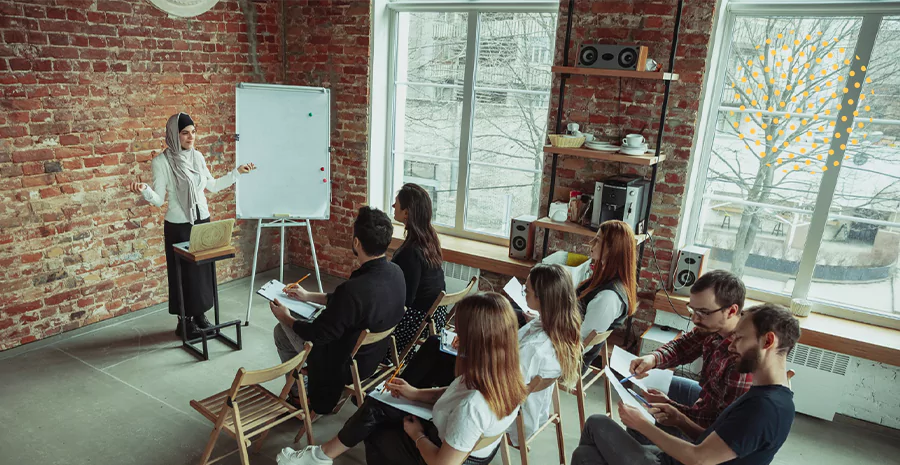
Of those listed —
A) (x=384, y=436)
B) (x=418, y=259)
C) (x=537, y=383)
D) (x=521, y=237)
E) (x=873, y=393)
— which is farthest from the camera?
(x=521, y=237)

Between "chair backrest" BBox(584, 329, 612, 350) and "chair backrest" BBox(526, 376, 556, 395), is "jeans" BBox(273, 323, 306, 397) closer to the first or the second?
"chair backrest" BBox(526, 376, 556, 395)

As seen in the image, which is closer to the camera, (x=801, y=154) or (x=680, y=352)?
(x=680, y=352)

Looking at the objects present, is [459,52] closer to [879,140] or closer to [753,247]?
[753,247]

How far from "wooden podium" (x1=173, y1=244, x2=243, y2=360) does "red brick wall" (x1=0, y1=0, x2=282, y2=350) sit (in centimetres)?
81

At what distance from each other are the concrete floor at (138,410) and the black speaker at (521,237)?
122cm

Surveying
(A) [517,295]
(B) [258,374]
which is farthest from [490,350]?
(A) [517,295]

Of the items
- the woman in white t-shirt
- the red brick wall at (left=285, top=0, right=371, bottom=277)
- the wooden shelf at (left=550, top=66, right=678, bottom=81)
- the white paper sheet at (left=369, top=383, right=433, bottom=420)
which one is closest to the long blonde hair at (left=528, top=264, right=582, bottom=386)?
the woman in white t-shirt

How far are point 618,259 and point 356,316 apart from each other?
1457mm

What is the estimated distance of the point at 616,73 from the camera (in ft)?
13.0

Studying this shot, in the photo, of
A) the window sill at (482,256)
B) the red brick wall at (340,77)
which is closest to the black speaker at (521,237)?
the window sill at (482,256)

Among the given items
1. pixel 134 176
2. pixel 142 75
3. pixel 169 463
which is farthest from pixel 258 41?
pixel 169 463

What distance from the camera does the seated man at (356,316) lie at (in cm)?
300

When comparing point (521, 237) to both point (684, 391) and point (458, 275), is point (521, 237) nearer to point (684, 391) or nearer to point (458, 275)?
point (458, 275)

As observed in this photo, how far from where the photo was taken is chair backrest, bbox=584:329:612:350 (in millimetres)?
3152
